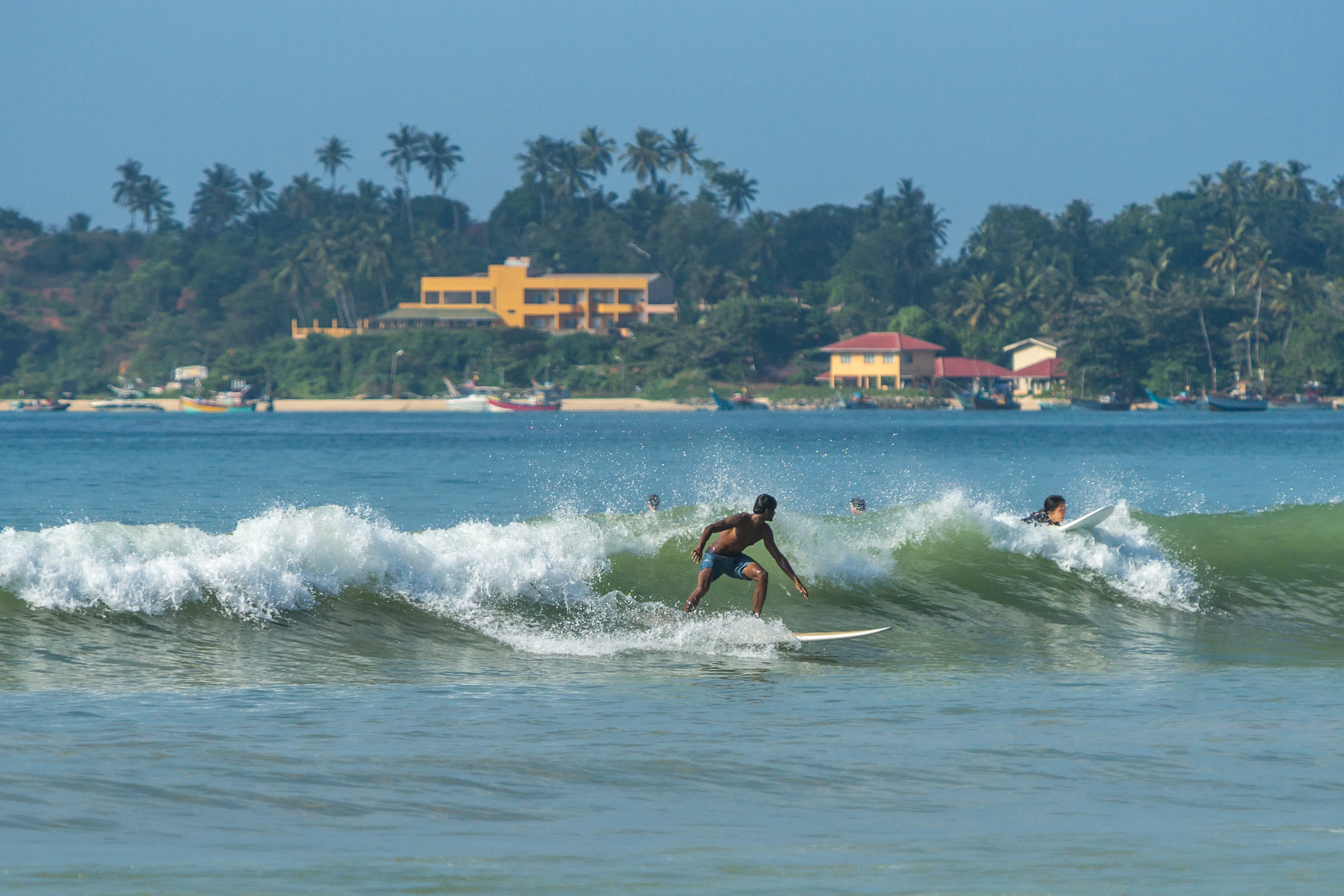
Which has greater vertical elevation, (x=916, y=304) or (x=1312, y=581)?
(x=916, y=304)

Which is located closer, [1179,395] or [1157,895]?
[1157,895]

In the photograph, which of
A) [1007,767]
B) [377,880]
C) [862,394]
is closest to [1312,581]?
[1007,767]

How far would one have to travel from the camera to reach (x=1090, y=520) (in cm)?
2080

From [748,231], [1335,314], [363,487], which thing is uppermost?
[748,231]

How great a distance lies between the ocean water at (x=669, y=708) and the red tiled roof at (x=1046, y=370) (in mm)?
129604

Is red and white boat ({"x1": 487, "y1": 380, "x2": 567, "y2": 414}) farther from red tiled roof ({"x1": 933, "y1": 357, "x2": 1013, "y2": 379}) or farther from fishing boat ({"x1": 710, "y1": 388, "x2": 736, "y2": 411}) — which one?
red tiled roof ({"x1": 933, "y1": 357, "x2": 1013, "y2": 379})

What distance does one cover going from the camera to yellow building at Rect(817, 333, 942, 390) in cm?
15012

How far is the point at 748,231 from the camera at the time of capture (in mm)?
182125

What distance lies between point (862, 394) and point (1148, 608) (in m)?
130

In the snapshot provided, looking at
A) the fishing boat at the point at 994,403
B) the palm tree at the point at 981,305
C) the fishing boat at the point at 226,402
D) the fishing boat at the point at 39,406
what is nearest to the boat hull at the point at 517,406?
the fishing boat at the point at 226,402

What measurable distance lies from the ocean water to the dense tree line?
12584cm

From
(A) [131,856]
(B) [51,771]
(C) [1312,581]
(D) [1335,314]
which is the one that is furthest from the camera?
(D) [1335,314]

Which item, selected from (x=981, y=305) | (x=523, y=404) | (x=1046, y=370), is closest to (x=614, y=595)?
(x=523, y=404)

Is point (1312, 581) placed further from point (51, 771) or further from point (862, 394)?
point (862, 394)
